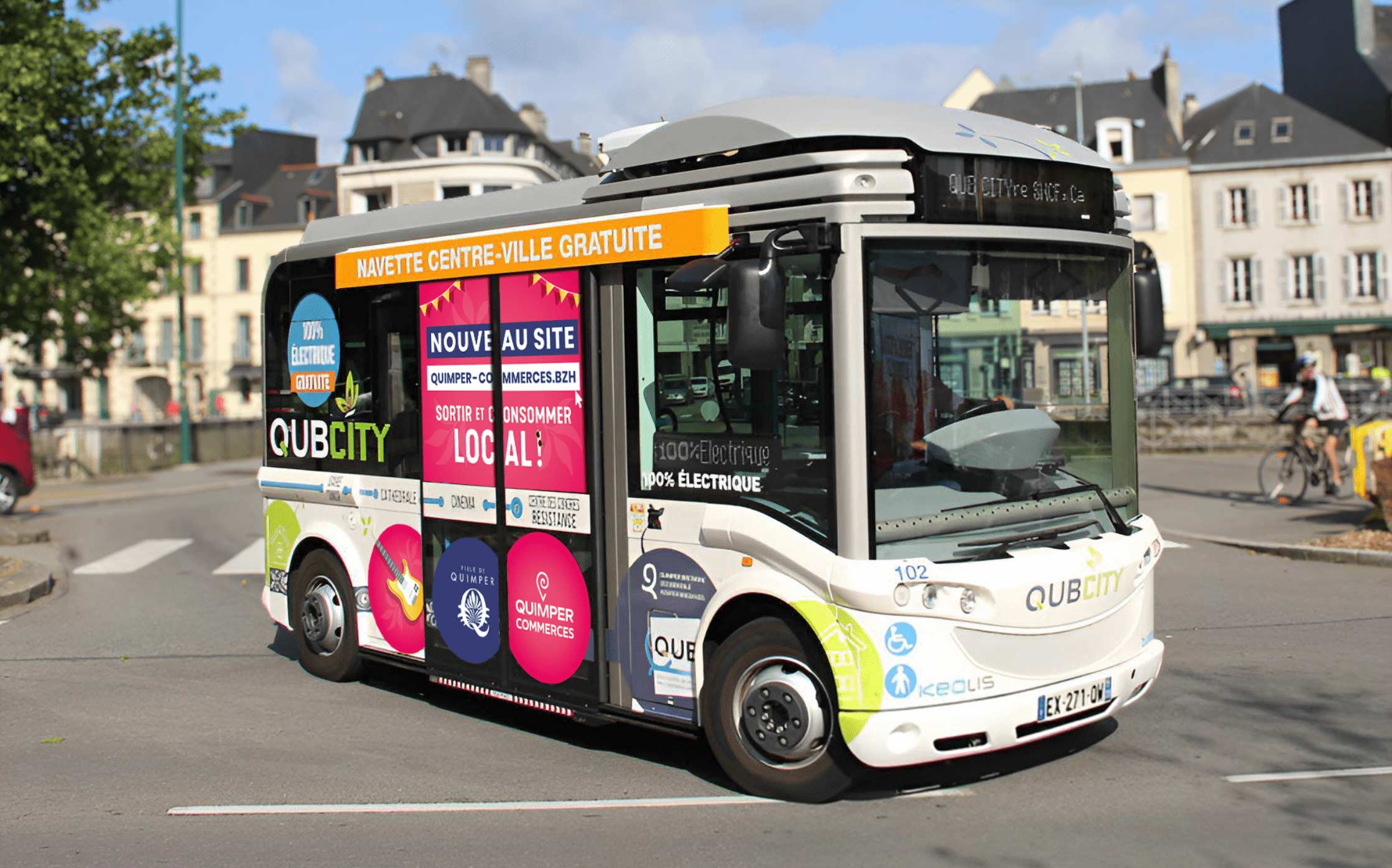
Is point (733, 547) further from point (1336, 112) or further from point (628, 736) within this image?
point (1336, 112)

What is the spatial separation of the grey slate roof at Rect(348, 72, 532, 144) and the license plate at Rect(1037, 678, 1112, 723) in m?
61.3

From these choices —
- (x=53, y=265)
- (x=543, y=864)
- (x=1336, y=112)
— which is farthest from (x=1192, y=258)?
(x=543, y=864)

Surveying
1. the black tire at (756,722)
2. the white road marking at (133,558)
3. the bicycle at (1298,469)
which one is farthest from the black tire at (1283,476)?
the white road marking at (133,558)

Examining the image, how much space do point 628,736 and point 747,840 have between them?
6.55ft

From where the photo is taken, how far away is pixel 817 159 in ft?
18.0

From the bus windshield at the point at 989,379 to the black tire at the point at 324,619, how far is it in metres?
4.09

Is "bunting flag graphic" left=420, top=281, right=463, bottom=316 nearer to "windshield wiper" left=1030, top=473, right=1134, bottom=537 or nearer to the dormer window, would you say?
"windshield wiper" left=1030, top=473, right=1134, bottom=537

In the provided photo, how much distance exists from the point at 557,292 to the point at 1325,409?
13.1 metres

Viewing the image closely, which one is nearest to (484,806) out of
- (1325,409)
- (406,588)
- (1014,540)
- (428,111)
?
(406,588)

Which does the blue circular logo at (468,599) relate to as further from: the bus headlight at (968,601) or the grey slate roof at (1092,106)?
the grey slate roof at (1092,106)

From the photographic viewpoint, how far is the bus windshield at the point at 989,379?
551cm

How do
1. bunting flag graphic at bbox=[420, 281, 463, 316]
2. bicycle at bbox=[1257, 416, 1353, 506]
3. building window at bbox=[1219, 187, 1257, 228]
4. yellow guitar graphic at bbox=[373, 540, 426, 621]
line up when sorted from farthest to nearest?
building window at bbox=[1219, 187, 1257, 228]
bicycle at bbox=[1257, 416, 1353, 506]
yellow guitar graphic at bbox=[373, 540, 426, 621]
bunting flag graphic at bbox=[420, 281, 463, 316]

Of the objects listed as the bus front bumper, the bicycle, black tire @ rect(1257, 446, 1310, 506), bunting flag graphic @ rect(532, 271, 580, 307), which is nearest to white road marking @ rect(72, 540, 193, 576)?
bunting flag graphic @ rect(532, 271, 580, 307)

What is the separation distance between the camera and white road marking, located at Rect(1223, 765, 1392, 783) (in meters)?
5.88
